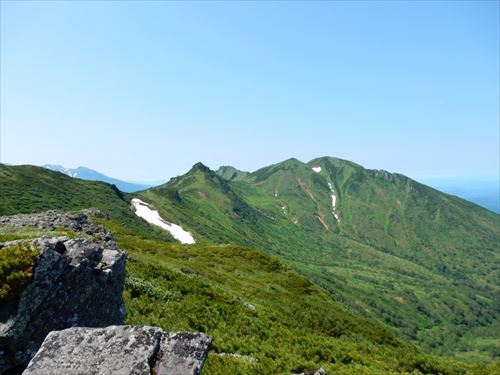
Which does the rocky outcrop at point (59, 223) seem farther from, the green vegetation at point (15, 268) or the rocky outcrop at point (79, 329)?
the green vegetation at point (15, 268)

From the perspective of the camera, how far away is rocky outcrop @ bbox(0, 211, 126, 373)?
13.6 meters

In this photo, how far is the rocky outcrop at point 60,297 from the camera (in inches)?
536

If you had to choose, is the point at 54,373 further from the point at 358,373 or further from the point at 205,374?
the point at 358,373

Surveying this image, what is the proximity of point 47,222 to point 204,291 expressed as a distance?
→ 109ft

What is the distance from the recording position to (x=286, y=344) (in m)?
28.8

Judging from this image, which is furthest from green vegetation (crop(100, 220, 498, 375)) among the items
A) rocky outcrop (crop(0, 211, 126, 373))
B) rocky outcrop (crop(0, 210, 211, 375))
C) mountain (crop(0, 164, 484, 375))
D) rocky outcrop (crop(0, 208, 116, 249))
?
rocky outcrop (crop(0, 208, 116, 249))

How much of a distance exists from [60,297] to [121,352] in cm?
753

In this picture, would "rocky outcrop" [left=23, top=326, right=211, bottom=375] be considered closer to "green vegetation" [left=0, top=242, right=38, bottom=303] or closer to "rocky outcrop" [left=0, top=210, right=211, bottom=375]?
"rocky outcrop" [left=0, top=210, right=211, bottom=375]

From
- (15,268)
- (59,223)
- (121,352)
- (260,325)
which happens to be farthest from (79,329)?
(59,223)

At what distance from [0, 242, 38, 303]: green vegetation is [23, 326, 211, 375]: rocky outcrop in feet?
15.5

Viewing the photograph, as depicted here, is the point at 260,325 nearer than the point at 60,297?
No

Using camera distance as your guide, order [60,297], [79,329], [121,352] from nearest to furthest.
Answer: [121,352] → [79,329] → [60,297]

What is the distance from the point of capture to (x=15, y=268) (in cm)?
1457

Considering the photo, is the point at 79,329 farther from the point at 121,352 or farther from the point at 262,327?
the point at 262,327
